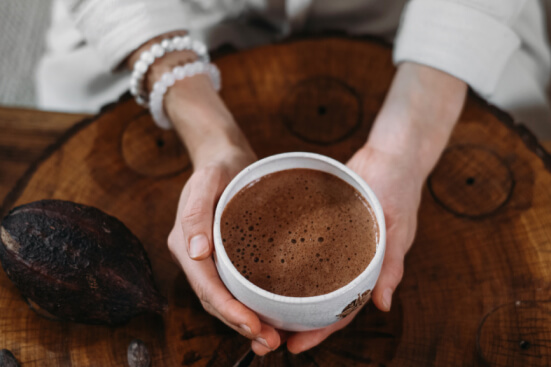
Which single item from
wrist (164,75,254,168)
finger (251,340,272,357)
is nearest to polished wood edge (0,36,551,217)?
wrist (164,75,254,168)

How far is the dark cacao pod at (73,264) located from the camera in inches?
22.3

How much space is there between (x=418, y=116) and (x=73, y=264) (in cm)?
53

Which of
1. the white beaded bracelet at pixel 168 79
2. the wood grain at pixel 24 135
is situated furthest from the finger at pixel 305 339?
the wood grain at pixel 24 135

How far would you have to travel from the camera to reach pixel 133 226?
28.4 inches

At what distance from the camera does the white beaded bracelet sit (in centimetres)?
77

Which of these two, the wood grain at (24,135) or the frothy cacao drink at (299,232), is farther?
the wood grain at (24,135)

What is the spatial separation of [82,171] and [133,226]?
0.42 feet

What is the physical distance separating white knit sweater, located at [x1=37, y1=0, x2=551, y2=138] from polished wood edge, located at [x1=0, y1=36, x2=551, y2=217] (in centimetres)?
3

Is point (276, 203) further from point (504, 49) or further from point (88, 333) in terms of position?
point (504, 49)

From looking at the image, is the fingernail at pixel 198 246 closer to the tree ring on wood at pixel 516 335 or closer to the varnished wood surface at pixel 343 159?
the varnished wood surface at pixel 343 159

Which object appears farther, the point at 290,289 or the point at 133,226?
the point at 133,226

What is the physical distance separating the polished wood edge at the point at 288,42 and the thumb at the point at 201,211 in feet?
0.92

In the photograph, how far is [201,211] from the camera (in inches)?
22.1

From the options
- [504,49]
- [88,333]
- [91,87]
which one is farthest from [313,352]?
[91,87]
